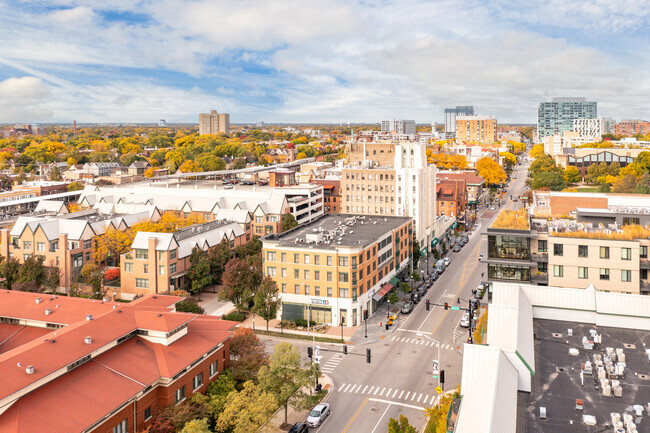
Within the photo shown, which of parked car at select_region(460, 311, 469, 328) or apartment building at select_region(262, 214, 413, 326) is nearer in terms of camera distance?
parked car at select_region(460, 311, 469, 328)

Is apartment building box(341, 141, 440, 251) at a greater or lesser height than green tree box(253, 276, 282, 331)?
greater

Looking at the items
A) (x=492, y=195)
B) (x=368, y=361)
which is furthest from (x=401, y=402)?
(x=492, y=195)

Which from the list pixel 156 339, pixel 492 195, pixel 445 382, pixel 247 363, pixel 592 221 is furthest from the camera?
pixel 492 195

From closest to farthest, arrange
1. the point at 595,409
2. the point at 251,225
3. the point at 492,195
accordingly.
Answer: the point at 595,409 < the point at 251,225 < the point at 492,195

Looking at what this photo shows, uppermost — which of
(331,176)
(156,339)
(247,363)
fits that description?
(331,176)

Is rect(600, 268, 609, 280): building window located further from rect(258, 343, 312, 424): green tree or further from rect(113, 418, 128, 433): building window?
rect(113, 418, 128, 433): building window

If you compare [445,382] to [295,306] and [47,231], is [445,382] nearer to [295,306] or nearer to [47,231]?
[295,306]

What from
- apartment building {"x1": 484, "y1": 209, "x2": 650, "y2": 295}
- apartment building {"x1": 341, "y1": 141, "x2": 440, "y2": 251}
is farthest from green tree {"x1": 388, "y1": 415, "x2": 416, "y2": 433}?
apartment building {"x1": 341, "y1": 141, "x2": 440, "y2": 251}
